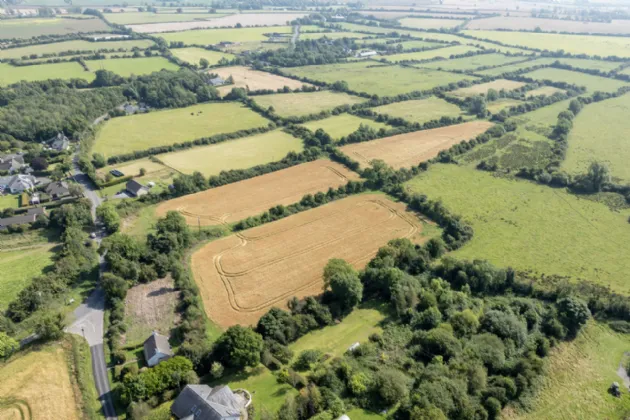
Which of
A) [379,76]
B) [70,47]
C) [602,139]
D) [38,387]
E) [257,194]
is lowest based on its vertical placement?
[38,387]

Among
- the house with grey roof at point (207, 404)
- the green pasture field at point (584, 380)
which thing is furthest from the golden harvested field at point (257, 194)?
the green pasture field at point (584, 380)

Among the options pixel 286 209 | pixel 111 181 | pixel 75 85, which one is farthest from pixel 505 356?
pixel 75 85

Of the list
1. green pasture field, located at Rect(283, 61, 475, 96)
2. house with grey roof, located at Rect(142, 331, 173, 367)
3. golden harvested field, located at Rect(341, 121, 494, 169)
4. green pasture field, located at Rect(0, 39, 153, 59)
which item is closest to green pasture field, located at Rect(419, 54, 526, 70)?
green pasture field, located at Rect(283, 61, 475, 96)

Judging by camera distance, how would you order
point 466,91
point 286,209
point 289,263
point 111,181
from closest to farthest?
point 289,263 < point 286,209 < point 111,181 < point 466,91

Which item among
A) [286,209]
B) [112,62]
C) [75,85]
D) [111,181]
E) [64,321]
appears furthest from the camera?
[112,62]

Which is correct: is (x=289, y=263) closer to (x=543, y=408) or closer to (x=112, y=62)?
(x=543, y=408)

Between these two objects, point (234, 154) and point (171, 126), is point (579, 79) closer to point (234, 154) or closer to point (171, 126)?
point (234, 154)

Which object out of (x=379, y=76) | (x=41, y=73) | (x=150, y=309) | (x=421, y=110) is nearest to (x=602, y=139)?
(x=421, y=110)
